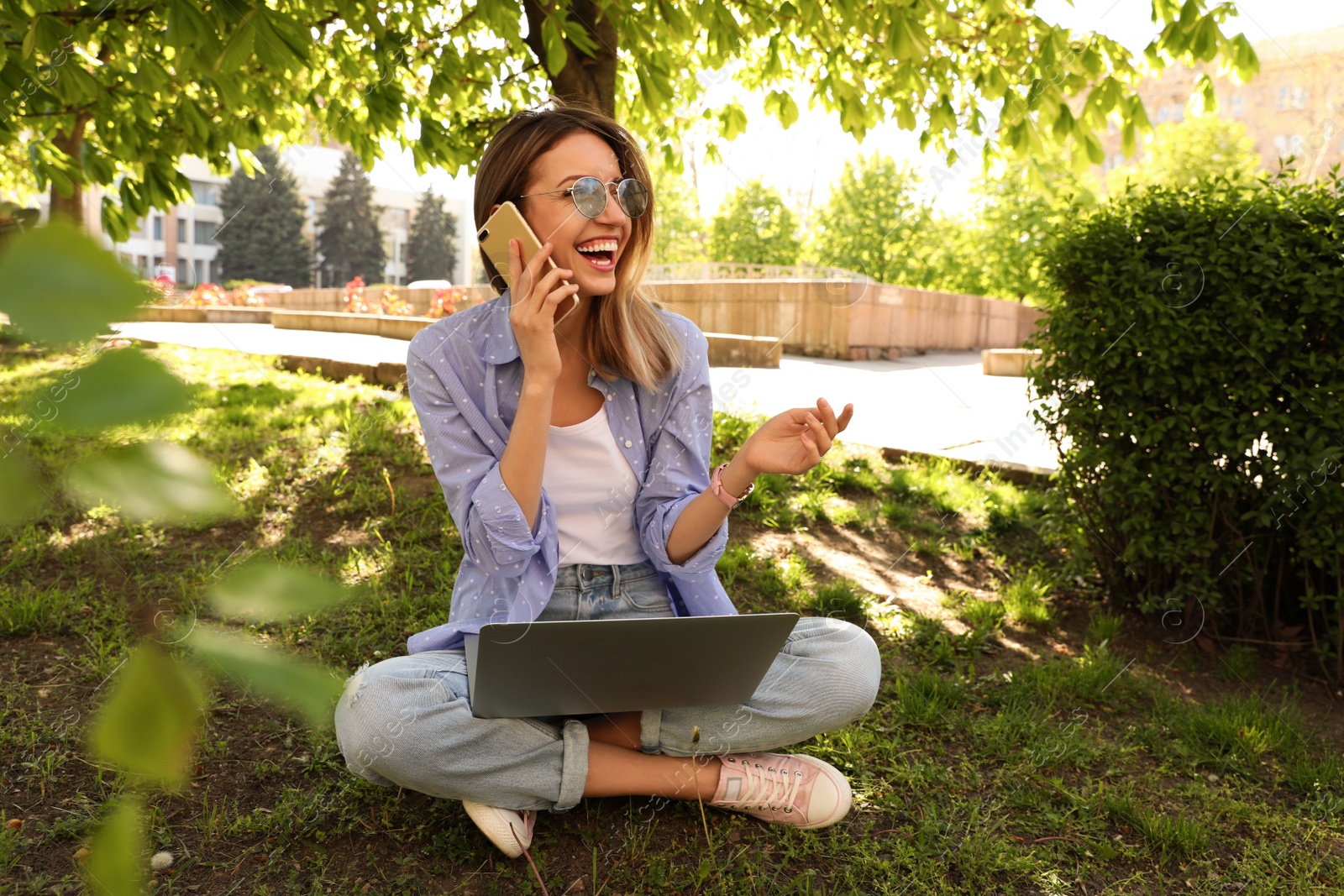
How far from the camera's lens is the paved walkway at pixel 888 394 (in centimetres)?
614

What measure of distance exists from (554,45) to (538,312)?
1943 millimetres

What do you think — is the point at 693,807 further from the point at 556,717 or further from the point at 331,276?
the point at 331,276

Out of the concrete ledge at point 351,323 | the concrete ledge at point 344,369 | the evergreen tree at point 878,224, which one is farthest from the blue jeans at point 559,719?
the evergreen tree at point 878,224

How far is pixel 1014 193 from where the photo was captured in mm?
23625

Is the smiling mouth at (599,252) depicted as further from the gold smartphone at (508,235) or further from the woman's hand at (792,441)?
the woman's hand at (792,441)

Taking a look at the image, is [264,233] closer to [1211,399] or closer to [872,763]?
[1211,399]

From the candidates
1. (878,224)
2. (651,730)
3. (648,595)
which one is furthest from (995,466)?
(878,224)

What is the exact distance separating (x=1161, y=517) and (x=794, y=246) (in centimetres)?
2337

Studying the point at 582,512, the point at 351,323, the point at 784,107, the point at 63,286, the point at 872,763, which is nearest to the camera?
the point at 63,286

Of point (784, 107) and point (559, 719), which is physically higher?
point (784, 107)

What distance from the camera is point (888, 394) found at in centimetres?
888

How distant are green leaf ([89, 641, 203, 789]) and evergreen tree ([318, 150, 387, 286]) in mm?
49068

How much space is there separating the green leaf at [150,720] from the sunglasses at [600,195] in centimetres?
200

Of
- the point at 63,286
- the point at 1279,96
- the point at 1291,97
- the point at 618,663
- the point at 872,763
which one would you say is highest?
the point at 1279,96
